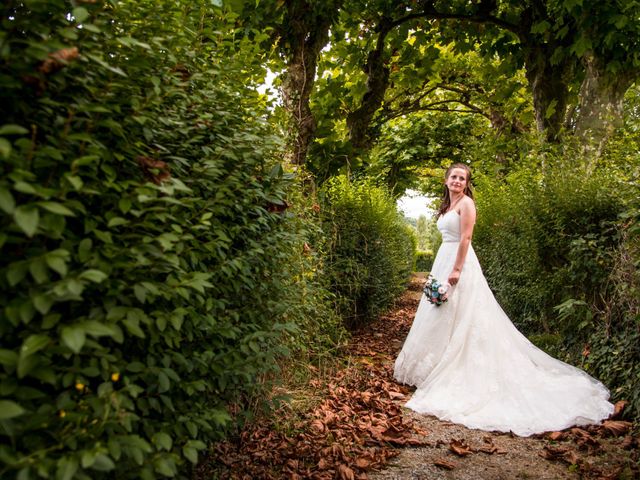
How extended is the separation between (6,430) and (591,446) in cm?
384

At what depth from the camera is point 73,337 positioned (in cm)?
128

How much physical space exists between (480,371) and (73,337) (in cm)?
418

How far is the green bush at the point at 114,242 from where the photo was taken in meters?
1.30

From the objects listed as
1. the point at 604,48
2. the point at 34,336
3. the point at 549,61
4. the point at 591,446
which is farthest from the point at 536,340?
the point at 34,336

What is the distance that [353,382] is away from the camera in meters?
4.74

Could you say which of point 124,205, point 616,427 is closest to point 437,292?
point 616,427

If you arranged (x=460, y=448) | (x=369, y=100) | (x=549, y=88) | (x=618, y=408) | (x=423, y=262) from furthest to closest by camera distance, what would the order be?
(x=423, y=262)
(x=369, y=100)
(x=549, y=88)
(x=618, y=408)
(x=460, y=448)

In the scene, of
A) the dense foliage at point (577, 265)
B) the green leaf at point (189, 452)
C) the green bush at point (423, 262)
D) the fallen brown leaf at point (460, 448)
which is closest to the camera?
the green leaf at point (189, 452)

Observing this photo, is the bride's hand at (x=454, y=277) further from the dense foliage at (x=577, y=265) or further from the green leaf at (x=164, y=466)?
the green leaf at (x=164, y=466)

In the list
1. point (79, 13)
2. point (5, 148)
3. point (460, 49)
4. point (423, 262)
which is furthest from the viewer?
point (423, 262)


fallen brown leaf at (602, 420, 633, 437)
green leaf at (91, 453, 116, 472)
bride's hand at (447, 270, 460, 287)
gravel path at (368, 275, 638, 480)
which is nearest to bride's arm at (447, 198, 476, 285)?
bride's hand at (447, 270, 460, 287)

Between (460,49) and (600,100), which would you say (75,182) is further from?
(460,49)

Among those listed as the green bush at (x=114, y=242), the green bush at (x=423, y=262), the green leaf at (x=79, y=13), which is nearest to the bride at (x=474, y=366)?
A: the green bush at (x=114, y=242)

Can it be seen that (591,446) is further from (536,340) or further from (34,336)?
(34,336)
